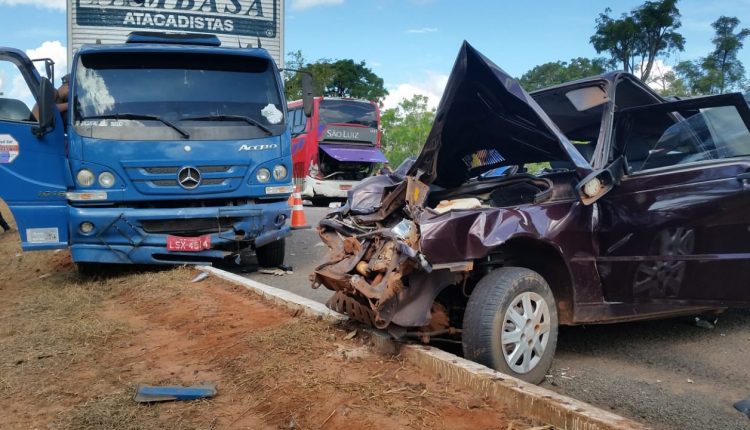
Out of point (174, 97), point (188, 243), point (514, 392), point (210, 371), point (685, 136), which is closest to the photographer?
point (514, 392)

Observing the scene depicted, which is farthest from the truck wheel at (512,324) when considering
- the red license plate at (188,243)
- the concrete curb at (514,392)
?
the red license plate at (188,243)

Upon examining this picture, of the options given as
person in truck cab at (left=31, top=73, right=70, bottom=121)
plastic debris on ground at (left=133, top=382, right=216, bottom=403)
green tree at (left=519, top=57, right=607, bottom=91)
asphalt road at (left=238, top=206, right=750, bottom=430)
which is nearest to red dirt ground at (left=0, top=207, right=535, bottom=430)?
plastic debris on ground at (left=133, top=382, right=216, bottom=403)

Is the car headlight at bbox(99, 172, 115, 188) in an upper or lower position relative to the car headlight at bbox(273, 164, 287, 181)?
lower

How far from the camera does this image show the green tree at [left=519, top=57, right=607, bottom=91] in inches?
1192

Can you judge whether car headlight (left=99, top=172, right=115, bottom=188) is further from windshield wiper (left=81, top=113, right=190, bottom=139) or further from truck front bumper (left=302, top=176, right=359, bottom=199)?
truck front bumper (left=302, top=176, right=359, bottom=199)

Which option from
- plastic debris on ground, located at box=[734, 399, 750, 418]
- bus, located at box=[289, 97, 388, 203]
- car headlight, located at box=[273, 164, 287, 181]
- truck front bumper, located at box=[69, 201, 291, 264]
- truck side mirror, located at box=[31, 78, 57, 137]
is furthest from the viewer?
bus, located at box=[289, 97, 388, 203]

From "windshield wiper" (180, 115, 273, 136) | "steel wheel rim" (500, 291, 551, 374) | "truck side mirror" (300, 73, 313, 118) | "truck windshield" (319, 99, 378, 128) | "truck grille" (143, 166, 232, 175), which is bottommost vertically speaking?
"steel wheel rim" (500, 291, 551, 374)

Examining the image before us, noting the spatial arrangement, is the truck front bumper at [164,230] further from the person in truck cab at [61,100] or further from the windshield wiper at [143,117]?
the person in truck cab at [61,100]

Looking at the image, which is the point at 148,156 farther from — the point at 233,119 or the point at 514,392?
the point at 514,392

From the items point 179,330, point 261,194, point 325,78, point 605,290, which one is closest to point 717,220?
point 605,290

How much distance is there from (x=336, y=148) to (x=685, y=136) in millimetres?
16334

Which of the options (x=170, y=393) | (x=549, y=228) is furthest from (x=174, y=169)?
(x=549, y=228)

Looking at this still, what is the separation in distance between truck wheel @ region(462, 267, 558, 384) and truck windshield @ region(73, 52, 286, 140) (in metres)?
4.50

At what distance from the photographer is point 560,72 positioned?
113 feet
